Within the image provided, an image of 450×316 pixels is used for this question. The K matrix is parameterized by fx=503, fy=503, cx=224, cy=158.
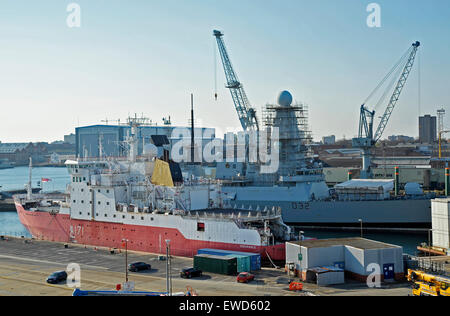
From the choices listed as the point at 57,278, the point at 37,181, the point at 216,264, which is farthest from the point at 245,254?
the point at 37,181

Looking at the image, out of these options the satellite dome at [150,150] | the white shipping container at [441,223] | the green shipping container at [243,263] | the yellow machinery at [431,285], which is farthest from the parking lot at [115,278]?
the white shipping container at [441,223]

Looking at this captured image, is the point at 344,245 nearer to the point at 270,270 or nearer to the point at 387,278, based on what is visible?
the point at 387,278

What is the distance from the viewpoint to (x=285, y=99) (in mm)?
45094

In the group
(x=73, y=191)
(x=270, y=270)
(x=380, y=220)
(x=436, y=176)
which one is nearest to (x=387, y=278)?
(x=270, y=270)

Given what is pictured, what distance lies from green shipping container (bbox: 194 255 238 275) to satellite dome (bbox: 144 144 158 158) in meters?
12.8

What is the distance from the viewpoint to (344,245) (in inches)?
904

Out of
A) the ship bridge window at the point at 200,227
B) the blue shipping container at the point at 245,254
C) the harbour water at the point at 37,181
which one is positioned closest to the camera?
the blue shipping container at the point at 245,254

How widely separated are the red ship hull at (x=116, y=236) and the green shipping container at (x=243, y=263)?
68.4 inches

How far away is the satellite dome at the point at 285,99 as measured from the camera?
45094mm

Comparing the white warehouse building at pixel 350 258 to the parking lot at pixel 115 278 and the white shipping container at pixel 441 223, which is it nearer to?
the parking lot at pixel 115 278

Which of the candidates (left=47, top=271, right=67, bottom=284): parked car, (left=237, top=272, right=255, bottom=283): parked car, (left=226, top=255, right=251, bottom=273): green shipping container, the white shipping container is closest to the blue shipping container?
(left=226, top=255, right=251, bottom=273): green shipping container

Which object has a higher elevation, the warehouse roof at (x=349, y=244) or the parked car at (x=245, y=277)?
the warehouse roof at (x=349, y=244)
